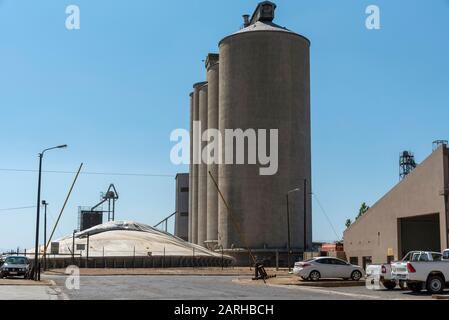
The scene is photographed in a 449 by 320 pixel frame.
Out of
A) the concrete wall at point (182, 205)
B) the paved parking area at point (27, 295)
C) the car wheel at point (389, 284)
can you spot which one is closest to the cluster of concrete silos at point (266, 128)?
the concrete wall at point (182, 205)

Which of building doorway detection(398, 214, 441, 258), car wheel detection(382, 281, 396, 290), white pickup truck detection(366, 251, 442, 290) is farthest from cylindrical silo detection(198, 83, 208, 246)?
car wheel detection(382, 281, 396, 290)

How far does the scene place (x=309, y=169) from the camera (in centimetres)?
9938

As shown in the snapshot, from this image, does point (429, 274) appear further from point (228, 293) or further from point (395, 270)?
point (228, 293)

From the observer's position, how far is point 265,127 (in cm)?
9456

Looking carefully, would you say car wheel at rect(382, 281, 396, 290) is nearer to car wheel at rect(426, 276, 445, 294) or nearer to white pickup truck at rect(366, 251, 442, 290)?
white pickup truck at rect(366, 251, 442, 290)

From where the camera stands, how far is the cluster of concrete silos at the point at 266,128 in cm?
9444

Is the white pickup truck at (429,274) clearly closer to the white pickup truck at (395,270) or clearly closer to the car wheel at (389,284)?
the white pickup truck at (395,270)

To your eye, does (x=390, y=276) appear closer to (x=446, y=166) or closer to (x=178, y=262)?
(x=446, y=166)

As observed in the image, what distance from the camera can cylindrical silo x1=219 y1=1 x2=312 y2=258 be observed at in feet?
310

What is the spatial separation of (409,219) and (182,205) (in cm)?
9117

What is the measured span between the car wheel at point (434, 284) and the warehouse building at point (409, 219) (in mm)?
15072

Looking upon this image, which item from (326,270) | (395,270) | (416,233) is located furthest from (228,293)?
(416,233)

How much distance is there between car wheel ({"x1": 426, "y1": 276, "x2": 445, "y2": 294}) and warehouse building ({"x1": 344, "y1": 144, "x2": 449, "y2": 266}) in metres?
15.1
